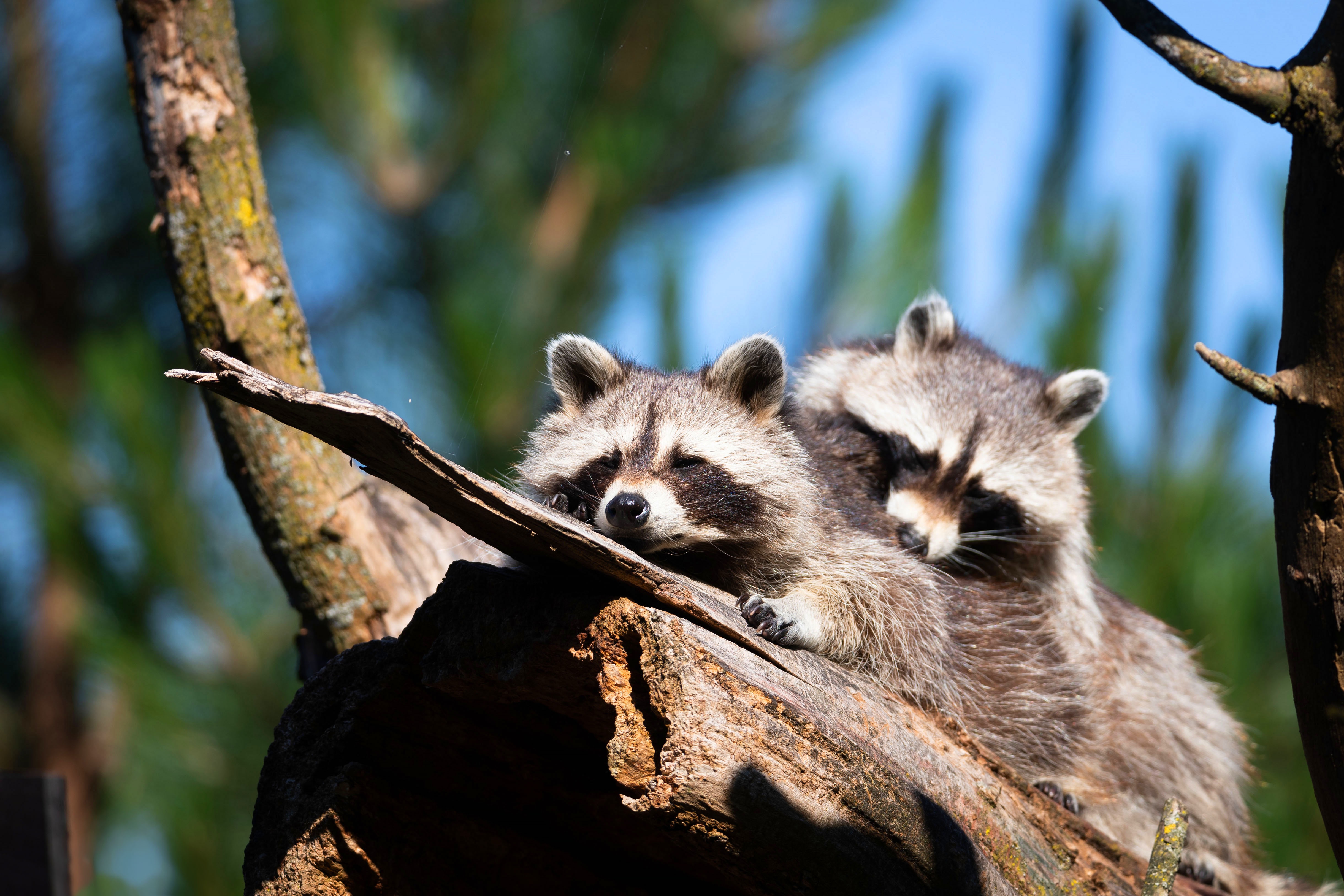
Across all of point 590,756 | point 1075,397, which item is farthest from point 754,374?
point 1075,397

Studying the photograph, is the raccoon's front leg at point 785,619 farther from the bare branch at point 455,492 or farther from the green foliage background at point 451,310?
the green foliage background at point 451,310

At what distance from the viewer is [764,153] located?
9.72 metres

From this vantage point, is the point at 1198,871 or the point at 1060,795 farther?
the point at 1198,871

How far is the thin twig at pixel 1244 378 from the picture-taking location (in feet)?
7.98

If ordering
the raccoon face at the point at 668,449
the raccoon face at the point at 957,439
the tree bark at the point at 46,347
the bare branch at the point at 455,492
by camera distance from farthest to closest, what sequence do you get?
the tree bark at the point at 46,347, the raccoon face at the point at 957,439, the raccoon face at the point at 668,449, the bare branch at the point at 455,492

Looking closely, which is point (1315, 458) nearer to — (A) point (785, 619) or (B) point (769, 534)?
(A) point (785, 619)

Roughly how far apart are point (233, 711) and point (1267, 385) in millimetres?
7427

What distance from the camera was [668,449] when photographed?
12.9 feet

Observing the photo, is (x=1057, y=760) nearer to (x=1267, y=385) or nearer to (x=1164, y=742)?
(x=1164, y=742)

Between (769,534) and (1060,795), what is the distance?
1662mm

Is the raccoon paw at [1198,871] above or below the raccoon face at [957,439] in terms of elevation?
below

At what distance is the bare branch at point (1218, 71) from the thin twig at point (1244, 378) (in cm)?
58

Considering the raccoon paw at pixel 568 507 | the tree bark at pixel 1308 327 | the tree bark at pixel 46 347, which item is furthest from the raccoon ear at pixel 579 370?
the tree bark at pixel 46 347

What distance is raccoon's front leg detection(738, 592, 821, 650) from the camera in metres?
3.37
